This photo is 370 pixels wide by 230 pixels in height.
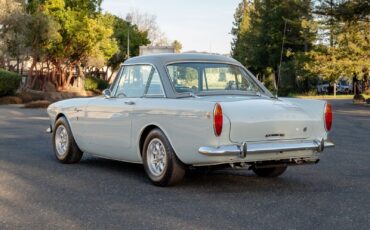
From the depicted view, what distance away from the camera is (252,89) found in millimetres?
8164

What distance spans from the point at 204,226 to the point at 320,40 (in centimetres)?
4518

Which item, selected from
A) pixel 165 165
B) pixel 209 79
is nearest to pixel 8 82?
pixel 209 79

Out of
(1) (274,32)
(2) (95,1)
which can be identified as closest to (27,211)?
(2) (95,1)

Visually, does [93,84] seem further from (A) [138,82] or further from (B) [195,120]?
(B) [195,120]

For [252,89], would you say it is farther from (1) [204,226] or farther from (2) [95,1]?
(2) [95,1]

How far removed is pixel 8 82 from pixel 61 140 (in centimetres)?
2666

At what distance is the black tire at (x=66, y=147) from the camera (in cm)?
943

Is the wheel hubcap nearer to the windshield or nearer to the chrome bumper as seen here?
the windshield

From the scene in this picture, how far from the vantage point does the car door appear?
8.07 meters

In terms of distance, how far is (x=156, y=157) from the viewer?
7562 millimetres

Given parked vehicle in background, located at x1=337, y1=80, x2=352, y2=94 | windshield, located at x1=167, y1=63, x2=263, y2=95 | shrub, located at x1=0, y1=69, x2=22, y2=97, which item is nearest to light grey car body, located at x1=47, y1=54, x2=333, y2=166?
windshield, located at x1=167, y1=63, x2=263, y2=95

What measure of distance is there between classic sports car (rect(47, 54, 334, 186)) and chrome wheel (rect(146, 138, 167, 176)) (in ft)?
0.04

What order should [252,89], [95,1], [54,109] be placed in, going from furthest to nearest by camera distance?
[95,1], [54,109], [252,89]


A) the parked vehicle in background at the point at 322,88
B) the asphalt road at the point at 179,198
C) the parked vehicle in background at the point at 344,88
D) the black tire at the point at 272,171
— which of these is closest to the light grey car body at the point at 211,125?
the asphalt road at the point at 179,198
